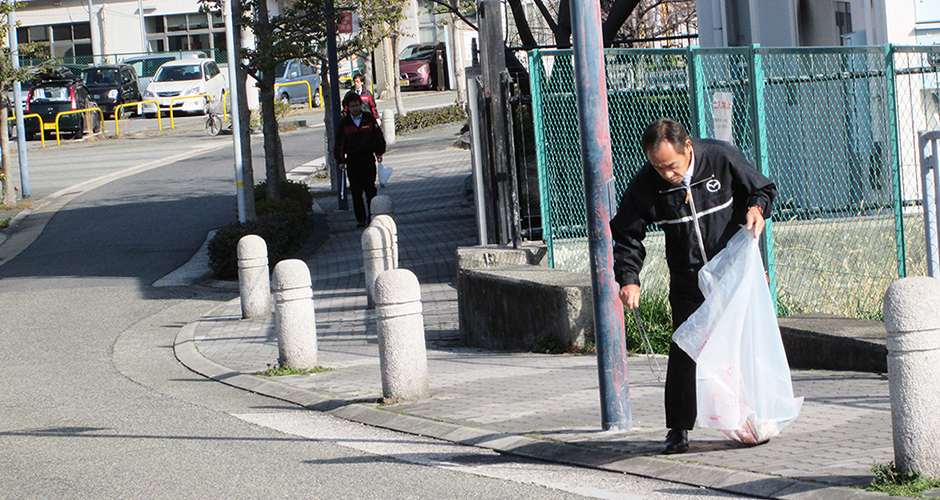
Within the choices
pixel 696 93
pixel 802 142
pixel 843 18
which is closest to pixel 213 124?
pixel 843 18

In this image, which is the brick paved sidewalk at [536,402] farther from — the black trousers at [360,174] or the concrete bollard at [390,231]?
the black trousers at [360,174]

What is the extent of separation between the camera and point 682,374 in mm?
5391

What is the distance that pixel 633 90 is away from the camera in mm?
9453

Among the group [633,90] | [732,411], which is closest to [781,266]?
[633,90]

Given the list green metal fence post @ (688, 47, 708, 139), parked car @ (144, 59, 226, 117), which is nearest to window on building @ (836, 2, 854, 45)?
green metal fence post @ (688, 47, 708, 139)

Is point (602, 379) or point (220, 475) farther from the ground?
point (602, 379)

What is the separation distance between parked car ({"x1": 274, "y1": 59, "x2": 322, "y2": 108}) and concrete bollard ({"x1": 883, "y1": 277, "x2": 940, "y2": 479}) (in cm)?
3835

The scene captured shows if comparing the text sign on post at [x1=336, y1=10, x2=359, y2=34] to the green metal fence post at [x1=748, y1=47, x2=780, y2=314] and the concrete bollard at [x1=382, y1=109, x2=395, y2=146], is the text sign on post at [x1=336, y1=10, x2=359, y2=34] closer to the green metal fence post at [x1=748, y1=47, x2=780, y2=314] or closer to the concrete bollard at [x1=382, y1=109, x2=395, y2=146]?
the concrete bollard at [x1=382, y1=109, x2=395, y2=146]

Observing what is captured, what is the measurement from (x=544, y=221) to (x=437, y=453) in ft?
13.2

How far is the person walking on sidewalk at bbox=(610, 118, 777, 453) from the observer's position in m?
5.10

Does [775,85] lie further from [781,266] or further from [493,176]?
[493,176]

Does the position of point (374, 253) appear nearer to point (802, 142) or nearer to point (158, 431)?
point (802, 142)

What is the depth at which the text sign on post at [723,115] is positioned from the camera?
746cm

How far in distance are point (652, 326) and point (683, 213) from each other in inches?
141
